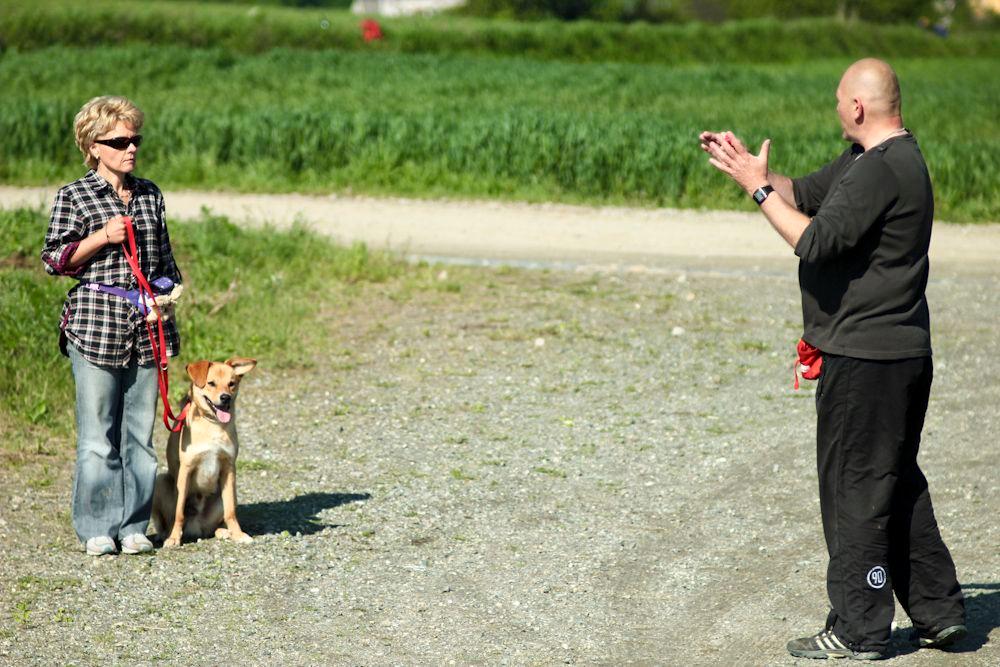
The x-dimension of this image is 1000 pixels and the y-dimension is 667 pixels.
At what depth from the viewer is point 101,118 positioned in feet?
20.6

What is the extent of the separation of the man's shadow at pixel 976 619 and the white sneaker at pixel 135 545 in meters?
3.65

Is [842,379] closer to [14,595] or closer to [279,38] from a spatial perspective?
[14,595]

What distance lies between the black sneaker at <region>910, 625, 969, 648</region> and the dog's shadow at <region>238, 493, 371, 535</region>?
3212 millimetres

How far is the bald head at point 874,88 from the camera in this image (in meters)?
5.09

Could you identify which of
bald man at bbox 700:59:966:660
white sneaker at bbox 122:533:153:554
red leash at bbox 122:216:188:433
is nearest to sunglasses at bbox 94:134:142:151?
red leash at bbox 122:216:188:433

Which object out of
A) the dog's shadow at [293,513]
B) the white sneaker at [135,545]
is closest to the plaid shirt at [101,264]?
the white sneaker at [135,545]

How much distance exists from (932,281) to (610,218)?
17.4ft

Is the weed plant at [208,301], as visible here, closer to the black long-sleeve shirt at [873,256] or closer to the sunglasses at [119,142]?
the sunglasses at [119,142]

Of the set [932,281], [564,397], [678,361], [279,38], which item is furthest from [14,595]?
[279,38]

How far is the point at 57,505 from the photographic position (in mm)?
7734

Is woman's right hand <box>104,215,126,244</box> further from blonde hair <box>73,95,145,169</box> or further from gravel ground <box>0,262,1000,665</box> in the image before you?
gravel ground <box>0,262,1000,665</box>

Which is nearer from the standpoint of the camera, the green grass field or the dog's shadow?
the dog's shadow

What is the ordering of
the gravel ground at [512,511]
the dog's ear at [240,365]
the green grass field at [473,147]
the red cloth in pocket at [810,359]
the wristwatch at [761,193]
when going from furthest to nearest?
the green grass field at [473,147]
the dog's ear at [240,365]
the gravel ground at [512,511]
the red cloth in pocket at [810,359]
the wristwatch at [761,193]

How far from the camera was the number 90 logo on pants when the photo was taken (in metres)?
5.31
